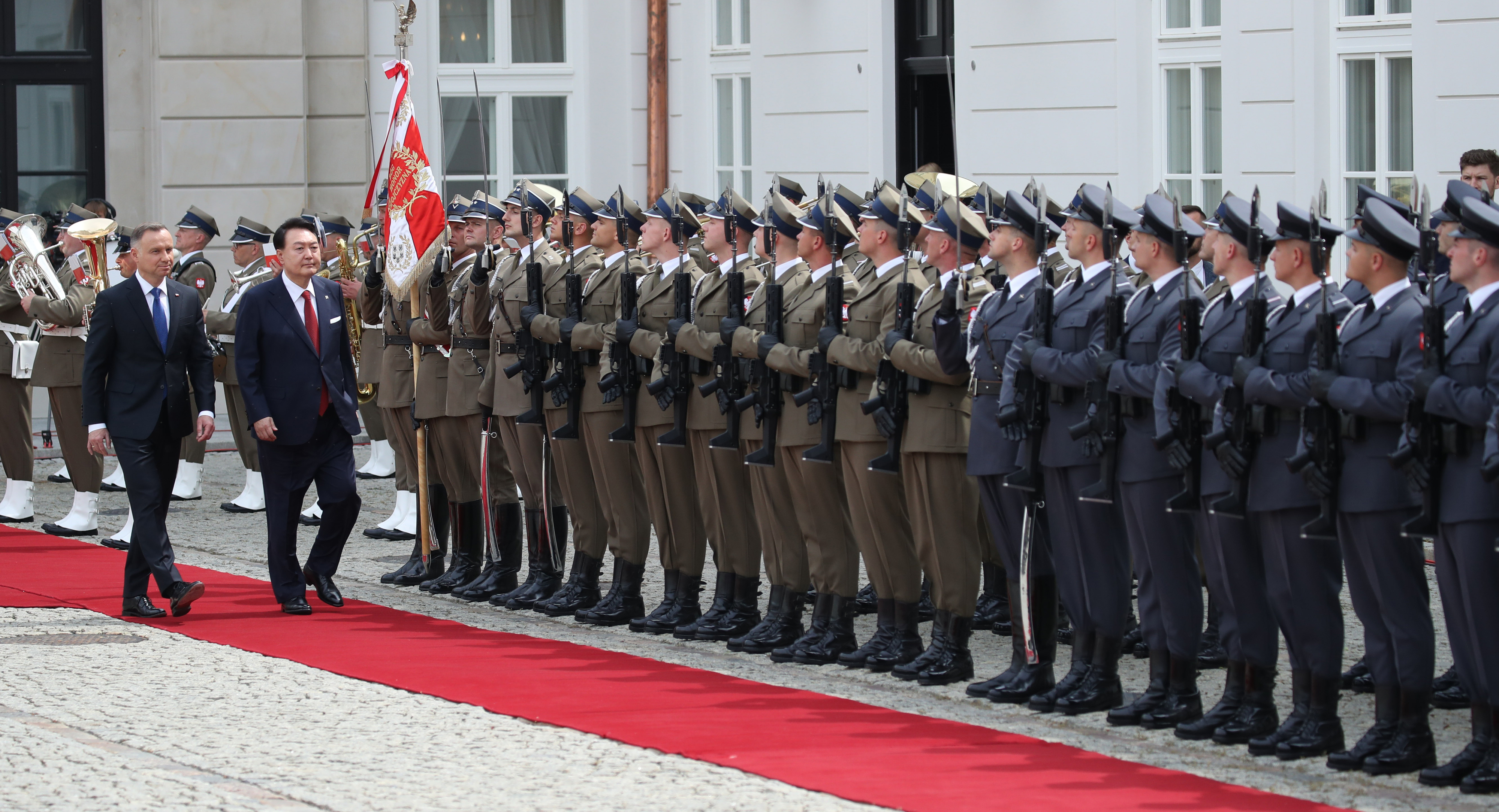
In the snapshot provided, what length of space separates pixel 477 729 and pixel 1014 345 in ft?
7.58

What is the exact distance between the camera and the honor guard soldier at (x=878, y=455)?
27.4 ft

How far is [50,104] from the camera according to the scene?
19078 millimetres

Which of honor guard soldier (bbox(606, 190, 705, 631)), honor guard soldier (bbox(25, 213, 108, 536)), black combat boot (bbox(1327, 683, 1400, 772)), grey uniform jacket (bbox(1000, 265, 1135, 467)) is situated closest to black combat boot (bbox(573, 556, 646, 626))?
→ honor guard soldier (bbox(606, 190, 705, 631))

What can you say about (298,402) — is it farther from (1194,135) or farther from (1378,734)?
(1194,135)

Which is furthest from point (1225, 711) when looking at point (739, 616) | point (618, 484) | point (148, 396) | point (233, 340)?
point (233, 340)

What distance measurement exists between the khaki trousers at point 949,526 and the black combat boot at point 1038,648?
0.32m

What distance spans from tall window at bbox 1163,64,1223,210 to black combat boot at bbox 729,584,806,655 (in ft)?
19.5

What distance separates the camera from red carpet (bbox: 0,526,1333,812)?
246 inches

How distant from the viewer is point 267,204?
59.9 ft

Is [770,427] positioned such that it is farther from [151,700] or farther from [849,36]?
[849,36]

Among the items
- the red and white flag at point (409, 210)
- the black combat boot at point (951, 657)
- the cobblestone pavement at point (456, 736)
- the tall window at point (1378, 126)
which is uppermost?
the tall window at point (1378, 126)

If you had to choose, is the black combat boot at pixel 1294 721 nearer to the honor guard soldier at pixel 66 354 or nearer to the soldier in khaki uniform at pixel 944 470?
the soldier in khaki uniform at pixel 944 470

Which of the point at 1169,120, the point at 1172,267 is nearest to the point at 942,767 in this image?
the point at 1172,267

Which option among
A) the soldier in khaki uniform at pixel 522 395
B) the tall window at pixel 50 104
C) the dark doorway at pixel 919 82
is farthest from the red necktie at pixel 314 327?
the tall window at pixel 50 104
